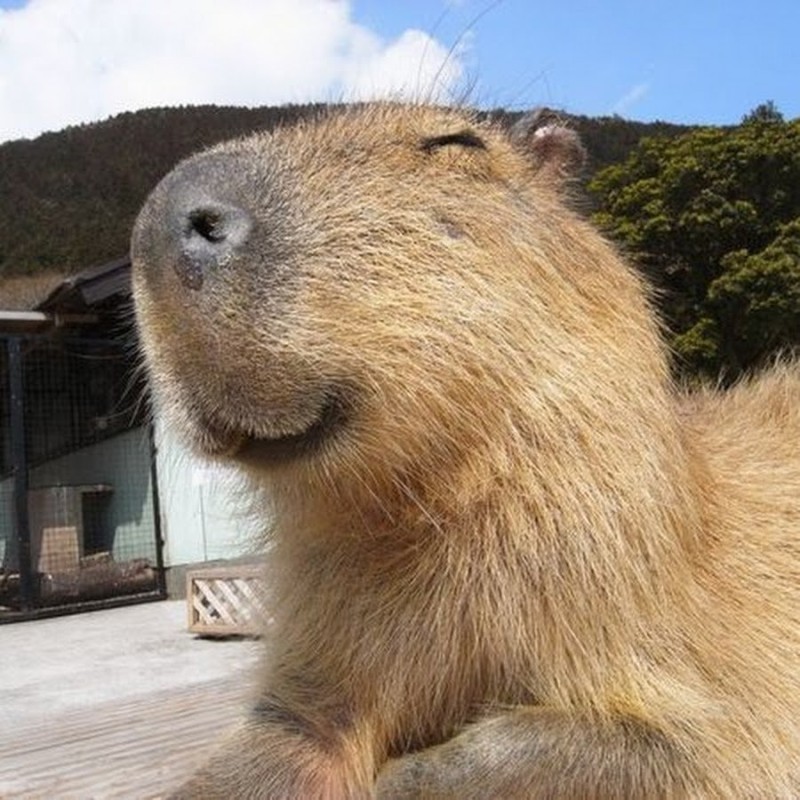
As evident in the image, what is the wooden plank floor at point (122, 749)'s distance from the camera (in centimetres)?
234

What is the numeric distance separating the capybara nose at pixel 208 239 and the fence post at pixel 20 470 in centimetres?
1057

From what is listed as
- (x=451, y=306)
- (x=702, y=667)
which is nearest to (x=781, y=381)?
(x=702, y=667)

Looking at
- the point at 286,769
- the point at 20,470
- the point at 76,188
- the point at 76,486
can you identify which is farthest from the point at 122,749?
the point at 76,188

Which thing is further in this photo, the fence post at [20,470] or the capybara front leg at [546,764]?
the fence post at [20,470]

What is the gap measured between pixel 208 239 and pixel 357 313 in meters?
0.19

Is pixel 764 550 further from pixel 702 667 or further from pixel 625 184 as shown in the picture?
pixel 625 184

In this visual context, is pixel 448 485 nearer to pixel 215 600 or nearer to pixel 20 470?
pixel 215 600

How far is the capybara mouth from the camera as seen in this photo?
1305 millimetres

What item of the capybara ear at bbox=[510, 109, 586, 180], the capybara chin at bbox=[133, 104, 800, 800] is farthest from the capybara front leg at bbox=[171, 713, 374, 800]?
the capybara ear at bbox=[510, 109, 586, 180]

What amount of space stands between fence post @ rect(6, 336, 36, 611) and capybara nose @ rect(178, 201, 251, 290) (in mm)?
10570

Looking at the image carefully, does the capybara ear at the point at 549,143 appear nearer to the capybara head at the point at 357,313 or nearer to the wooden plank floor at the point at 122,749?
the capybara head at the point at 357,313

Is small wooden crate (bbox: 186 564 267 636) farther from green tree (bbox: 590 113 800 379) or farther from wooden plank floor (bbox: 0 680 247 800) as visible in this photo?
green tree (bbox: 590 113 800 379)

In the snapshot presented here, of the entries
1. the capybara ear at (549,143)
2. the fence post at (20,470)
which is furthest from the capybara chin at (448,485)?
the fence post at (20,470)

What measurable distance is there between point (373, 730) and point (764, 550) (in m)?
0.62
